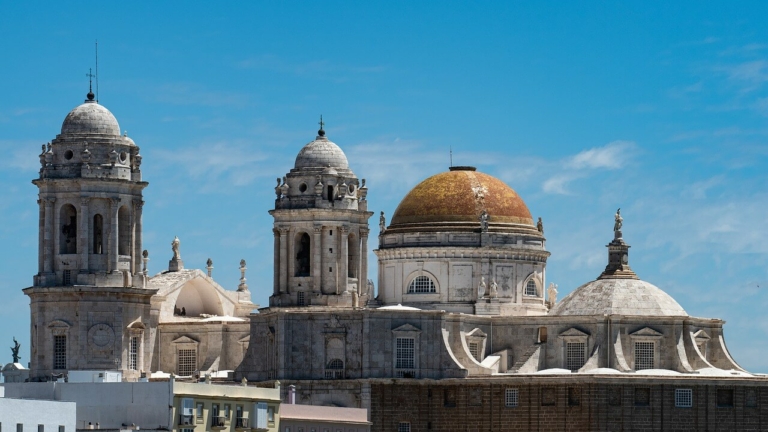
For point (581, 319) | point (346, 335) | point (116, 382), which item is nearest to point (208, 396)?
point (116, 382)

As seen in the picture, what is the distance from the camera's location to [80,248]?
500 feet

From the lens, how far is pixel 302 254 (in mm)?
157625

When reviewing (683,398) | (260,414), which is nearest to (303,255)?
(683,398)

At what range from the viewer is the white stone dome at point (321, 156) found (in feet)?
520

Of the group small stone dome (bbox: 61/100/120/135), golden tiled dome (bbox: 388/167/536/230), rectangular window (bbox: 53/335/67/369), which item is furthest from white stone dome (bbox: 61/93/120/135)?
golden tiled dome (bbox: 388/167/536/230)

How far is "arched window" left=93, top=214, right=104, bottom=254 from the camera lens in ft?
504

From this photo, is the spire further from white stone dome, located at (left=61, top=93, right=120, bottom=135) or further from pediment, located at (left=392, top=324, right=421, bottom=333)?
white stone dome, located at (left=61, top=93, right=120, bottom=135)

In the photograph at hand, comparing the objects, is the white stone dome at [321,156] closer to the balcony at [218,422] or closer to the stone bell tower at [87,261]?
the stone bell tower at [87,261]

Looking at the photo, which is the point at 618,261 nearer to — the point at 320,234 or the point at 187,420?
the point at 320,234

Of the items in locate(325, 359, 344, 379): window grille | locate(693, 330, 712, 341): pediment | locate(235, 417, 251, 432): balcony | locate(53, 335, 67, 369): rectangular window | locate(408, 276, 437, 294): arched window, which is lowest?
locate(235, 417, 251, 432): balcony

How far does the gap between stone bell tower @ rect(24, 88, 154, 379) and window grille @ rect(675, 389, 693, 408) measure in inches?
1241

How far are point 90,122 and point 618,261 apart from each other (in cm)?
3367

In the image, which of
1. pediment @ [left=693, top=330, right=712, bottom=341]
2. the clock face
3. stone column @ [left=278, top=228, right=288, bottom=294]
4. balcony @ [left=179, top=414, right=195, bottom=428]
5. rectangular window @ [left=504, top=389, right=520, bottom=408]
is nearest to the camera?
balcony @ [left=179, top=414, right=195, bottom=428]

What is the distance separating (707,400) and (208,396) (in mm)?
38324
